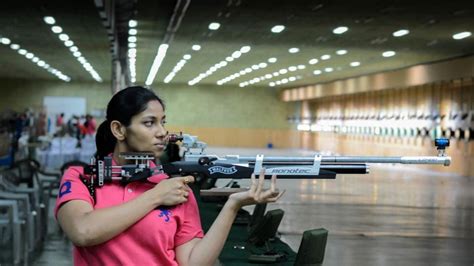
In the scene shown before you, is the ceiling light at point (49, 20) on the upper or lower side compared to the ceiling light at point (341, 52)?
lower

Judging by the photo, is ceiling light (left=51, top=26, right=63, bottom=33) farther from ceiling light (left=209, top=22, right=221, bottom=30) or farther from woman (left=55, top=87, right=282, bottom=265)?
woman (left=55, top=87, right=282, bottom=265)

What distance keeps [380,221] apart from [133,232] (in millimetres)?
12920

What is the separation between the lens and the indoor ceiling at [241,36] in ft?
57.9

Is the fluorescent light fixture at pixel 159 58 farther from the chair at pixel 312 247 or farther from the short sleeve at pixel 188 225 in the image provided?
the short sleeve at pixel 188 225

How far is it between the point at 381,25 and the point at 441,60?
9125 mm

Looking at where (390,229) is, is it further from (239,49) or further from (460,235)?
(239,49)

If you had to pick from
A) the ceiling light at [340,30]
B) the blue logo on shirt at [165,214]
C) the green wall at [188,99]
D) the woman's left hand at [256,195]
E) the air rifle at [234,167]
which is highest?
the ceiling light at [340,30]

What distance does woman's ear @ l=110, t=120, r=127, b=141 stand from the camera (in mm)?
2619

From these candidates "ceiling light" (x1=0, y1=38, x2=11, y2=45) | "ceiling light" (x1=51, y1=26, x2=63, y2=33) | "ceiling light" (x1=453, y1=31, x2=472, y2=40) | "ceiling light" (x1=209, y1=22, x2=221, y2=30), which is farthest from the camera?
"ceiling light" (x1=453, y1=31, x2=472, y2=40)

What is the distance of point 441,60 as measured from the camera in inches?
1144

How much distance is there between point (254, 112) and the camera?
38906mm

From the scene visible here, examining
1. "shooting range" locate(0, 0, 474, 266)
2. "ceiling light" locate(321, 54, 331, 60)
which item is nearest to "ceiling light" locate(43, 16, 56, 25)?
"shooting range" locate(0, 0, 474, 266)

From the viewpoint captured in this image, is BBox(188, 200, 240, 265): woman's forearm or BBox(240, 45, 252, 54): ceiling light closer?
BBox(188, 200, 240, 265): woman's forearm

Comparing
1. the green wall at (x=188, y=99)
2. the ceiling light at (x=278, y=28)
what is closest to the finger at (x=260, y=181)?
the green wall at (x=188, y=99)
